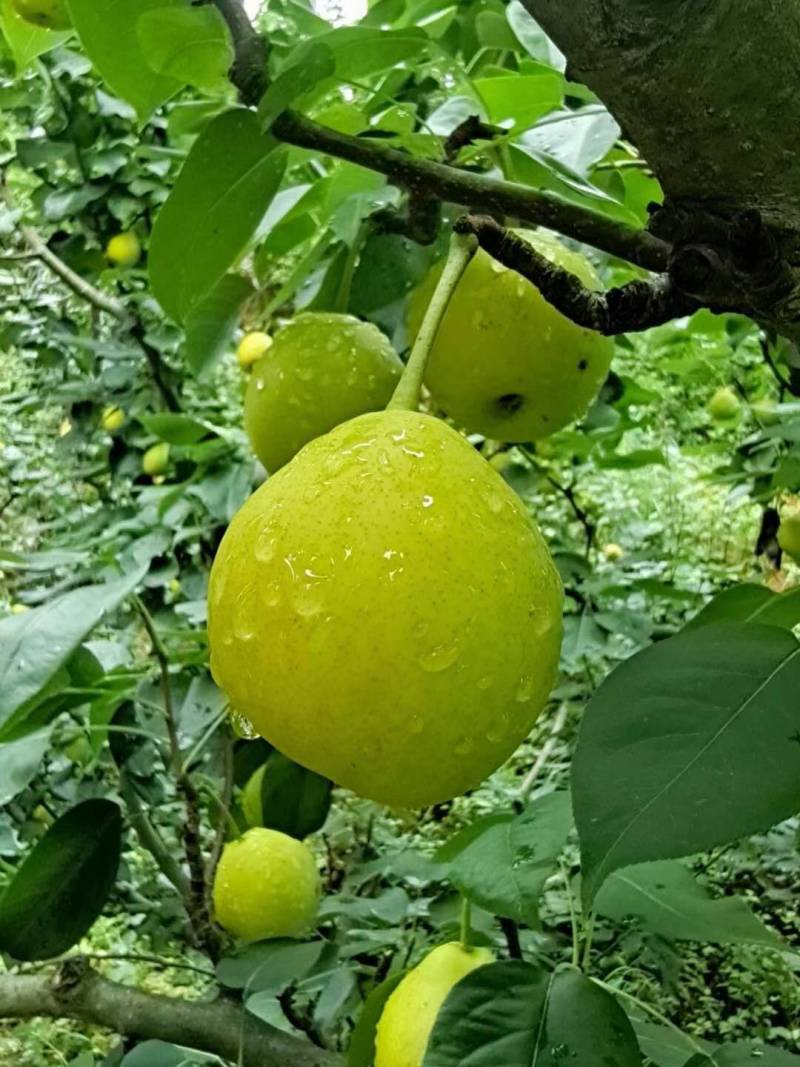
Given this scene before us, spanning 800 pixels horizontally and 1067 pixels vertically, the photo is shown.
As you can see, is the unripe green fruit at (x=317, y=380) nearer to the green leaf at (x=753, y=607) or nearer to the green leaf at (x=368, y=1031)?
the green leaf at (x=753, y=607)

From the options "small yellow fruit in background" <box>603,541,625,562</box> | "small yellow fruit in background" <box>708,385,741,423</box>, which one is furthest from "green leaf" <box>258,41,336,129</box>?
"small yellow fruit in background" <box>603,541,625,562</box>

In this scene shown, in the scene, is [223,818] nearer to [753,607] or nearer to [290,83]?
[753,607]

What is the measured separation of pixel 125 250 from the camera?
1.97m

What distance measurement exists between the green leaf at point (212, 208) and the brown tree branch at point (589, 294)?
6.5 inches

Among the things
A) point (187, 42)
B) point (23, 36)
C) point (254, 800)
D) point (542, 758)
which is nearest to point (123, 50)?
point (187, 42)

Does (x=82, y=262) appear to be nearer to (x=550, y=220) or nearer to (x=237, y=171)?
(x=237, y=171)

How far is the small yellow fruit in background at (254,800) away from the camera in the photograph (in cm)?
121

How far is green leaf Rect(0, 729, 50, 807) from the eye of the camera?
85 cm

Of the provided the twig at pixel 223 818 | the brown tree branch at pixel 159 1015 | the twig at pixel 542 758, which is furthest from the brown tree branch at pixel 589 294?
the twig at pixel 542 758

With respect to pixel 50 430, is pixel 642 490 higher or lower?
lower

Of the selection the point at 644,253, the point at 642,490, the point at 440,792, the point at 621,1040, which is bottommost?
the point at 642,490

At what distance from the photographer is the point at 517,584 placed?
0.41 metres

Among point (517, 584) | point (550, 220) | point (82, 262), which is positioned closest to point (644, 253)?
point (550, 220)

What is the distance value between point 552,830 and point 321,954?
1.20ft
